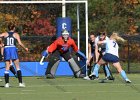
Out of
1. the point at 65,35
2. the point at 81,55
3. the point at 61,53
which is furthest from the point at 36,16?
the point at 65,35

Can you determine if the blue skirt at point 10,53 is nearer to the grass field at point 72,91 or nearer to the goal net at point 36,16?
the grass field at point 72,91

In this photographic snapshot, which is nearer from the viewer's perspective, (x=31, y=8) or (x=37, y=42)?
(x=37, y=42)

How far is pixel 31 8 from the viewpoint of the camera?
3784 centimetres

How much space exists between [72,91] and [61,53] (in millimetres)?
5219

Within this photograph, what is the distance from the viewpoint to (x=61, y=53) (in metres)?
21.8

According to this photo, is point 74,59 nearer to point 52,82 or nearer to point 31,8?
point 52,82

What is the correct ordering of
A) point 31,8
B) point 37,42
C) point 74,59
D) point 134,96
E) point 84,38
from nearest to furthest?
point 134,96 → point 74,59 → point 84,38 → point 37,42 → point 31,8

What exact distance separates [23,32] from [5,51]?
2037 centimetres

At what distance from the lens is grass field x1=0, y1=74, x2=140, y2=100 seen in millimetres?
15109

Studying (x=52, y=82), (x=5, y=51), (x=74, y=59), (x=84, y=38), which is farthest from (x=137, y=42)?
(x=5, y=51)

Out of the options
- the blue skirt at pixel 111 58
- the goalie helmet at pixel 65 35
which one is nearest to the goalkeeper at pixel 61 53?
the goalie helmet at pixel 65 35

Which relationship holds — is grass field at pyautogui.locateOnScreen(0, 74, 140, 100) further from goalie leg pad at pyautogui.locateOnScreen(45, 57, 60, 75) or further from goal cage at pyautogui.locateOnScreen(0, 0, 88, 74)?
goal cage at pyautogui.locateOnScreen(0, 0, 88, 74)

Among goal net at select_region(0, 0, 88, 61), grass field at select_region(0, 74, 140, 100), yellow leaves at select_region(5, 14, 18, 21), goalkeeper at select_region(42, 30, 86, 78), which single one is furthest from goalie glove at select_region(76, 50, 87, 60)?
yellow leaves at select_region(5, 14, 18, 21)

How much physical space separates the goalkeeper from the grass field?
1.52 meters
